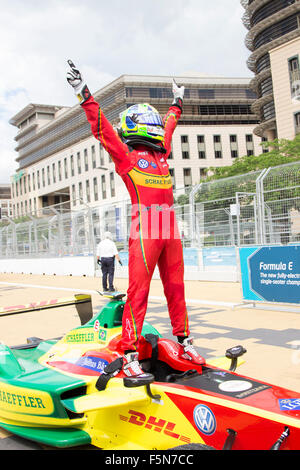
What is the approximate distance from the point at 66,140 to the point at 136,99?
789 inches

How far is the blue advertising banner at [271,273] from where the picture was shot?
314 inches

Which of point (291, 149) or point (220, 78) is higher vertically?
point (220, 78)

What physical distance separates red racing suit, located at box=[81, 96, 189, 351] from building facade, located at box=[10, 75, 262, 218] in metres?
43.8

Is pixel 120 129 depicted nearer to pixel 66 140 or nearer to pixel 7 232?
pixel 7 232

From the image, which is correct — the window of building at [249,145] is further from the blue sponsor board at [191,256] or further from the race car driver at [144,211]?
the race car driver at [144,211]

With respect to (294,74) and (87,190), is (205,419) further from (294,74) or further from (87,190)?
(87,190)

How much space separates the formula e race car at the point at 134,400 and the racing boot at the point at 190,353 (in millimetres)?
41

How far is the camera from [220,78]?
58531 mm

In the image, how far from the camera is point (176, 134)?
54.2 meters

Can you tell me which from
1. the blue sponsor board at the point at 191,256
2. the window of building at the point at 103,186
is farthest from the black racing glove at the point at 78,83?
the window of building at the point at 103,186

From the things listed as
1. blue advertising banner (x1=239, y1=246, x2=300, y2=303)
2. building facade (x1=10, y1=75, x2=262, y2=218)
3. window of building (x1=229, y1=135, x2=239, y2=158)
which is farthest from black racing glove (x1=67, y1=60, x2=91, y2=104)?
window of building (x1=229, y1=135, x2=239, y2=158)

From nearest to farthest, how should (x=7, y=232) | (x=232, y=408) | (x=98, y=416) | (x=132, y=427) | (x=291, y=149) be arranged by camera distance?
(x=232, y=408), (x=132, y=427), (x=98, y=416), (x=7, y=232), (x=291, y=149)

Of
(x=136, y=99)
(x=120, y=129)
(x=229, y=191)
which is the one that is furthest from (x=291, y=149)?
(x=120, y=129)
